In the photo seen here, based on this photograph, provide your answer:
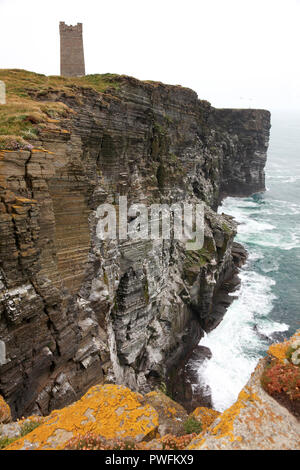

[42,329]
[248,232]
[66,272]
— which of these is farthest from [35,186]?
[248,232]

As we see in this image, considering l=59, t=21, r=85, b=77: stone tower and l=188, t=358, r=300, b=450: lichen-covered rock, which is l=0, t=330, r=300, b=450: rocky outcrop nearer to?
l=188, t=358, r=300, b=450: lichen-covered rock

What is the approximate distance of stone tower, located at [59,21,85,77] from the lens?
31797 millimetres

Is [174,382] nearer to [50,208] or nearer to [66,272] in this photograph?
[66,272]

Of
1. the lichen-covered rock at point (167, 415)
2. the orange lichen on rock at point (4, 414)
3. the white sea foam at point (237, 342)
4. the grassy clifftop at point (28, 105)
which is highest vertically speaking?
the grassy clifftop at point (28, 105)

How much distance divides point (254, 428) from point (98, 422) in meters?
3.52

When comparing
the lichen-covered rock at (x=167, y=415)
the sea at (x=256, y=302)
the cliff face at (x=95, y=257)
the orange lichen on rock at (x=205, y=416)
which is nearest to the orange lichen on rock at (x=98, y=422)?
the lichen-covered rock at (x=167, y=415)

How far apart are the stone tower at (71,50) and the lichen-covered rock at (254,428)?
3839 centimetres

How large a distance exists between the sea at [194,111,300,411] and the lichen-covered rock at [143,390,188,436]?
53.2 ft

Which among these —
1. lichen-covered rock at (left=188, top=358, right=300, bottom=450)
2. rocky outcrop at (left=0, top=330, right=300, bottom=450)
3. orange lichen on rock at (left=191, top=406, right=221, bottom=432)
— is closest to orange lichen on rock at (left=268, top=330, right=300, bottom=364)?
rocky outcrop at (left=0, top=330, right=300, bottom=450)

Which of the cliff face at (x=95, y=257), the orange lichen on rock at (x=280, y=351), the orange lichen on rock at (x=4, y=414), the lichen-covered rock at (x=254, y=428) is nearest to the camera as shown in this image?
the lichen-covered rock at (x=254, y=428)

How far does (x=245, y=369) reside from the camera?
28094 mm

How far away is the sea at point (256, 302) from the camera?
2791 cm

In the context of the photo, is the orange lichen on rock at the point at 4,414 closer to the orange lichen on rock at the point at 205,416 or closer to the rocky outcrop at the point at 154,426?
the rocky outcrop at the point at 154,426
